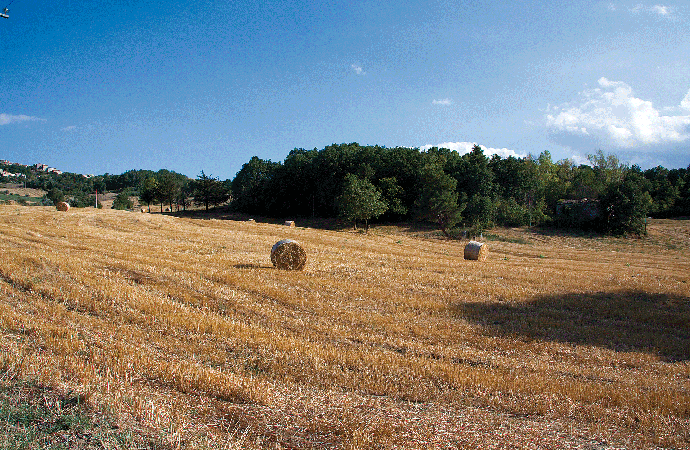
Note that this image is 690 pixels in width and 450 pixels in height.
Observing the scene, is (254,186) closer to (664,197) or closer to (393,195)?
(393,195)

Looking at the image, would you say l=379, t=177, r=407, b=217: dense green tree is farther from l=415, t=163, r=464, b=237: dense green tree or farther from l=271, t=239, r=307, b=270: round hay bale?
l=271, t=239, r=307, b=270: round hay bale

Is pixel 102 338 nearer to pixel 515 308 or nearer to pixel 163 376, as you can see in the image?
pixel 163 376

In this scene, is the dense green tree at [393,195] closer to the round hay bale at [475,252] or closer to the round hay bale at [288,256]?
the round hay bale at [475,252]

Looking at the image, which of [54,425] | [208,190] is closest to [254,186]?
[208,190]

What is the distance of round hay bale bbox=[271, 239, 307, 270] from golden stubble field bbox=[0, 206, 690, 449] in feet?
3.18

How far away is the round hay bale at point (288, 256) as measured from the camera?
16.7 metres

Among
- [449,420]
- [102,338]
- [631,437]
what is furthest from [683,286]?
[102,338]

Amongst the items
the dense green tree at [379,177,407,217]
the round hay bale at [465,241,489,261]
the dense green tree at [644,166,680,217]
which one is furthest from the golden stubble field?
the dense green tree at [644,166,680,217]

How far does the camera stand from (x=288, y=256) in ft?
55.2

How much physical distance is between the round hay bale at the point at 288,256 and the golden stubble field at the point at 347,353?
968mm

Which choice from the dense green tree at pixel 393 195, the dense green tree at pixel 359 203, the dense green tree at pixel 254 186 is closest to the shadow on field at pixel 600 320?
the dense green tree at pixel 359 203

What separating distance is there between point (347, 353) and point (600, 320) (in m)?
7.93

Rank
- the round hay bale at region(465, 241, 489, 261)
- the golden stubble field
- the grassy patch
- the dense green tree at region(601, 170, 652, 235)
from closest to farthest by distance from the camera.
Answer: the grassy patch → the golden stubble field → the round hay bale at region(465, 241, 489, 261) → the dense green tree at region(601, 170, 652, 235)

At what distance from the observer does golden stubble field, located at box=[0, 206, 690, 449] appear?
4.86m
